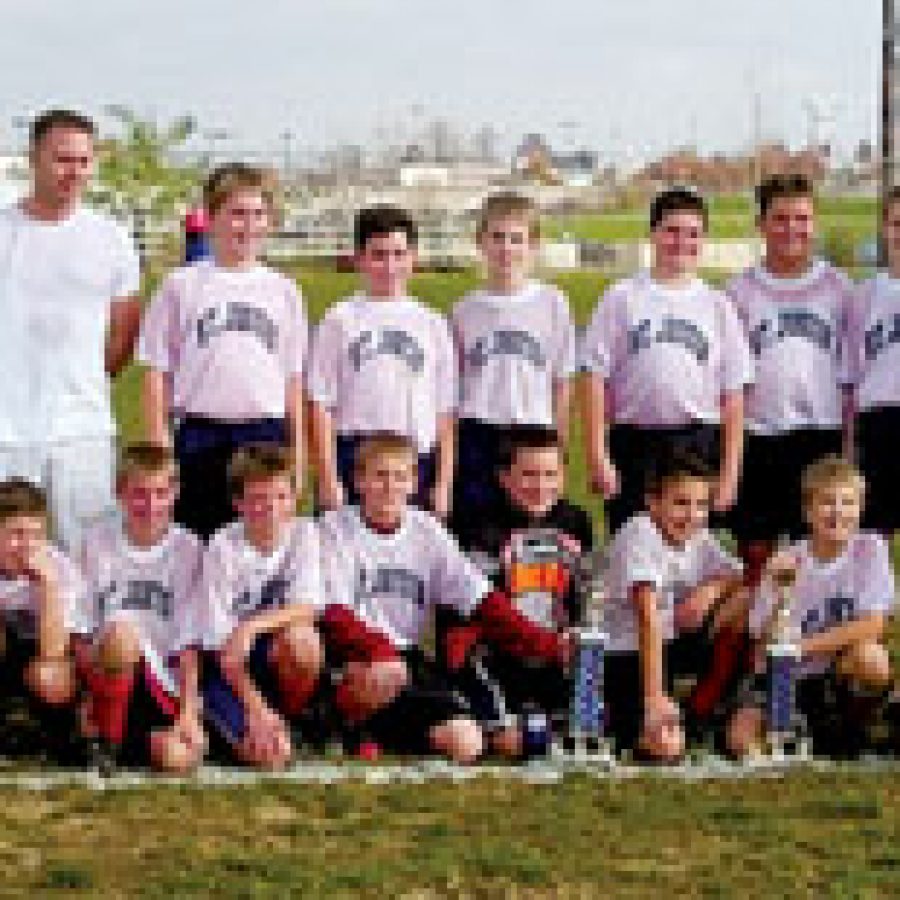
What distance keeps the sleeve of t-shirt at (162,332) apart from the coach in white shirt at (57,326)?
6.4 inches

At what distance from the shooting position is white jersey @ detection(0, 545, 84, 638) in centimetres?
583

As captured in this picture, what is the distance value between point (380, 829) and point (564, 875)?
0.57 m

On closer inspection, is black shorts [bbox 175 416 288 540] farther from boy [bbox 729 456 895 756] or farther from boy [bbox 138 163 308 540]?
boy [bbox 729 456 895 756]

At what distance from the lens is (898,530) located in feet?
22.6

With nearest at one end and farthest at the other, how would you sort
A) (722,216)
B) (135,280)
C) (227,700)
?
(227,700), (135,280), (722,216)

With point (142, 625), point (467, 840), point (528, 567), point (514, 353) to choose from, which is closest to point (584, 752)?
point (528, 567)

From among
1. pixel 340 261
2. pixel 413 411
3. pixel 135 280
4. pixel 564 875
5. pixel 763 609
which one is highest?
pixel 340 261

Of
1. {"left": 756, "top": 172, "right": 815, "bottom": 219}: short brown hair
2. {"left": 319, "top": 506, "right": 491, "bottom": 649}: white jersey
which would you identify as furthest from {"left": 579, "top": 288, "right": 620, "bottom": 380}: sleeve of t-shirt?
{"left": 319, "top": 506, "right": 491, "bottom": 649}: white jersey

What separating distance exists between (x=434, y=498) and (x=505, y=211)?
2.89 feet

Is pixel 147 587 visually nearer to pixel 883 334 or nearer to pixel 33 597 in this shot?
pixel 33 597

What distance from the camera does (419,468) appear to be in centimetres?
650

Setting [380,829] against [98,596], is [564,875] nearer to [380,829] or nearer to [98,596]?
[380,829]

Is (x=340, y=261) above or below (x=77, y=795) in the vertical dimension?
above

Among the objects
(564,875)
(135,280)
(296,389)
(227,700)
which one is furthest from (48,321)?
(564,875)
